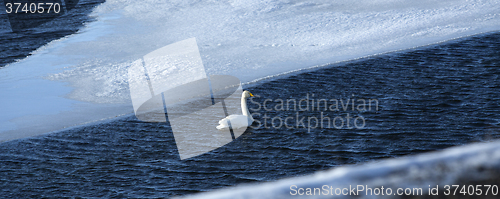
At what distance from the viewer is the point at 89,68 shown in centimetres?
878

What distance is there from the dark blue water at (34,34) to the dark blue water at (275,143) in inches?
227

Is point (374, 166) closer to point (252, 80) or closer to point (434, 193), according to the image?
point (434, 193)

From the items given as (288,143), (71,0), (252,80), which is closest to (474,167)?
(288,143)

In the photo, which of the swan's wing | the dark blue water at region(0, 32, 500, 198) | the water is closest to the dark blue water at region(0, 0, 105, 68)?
the water

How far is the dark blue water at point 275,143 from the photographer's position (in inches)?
178

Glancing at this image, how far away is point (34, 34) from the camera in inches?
511

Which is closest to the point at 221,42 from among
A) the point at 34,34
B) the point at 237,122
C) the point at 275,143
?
the point at 237,122

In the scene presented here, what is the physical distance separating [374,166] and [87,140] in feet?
19.1

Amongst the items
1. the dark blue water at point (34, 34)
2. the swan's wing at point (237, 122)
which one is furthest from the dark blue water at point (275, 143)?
the dark blue water at point (34, 34)

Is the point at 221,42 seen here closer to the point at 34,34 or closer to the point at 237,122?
the point at 237,122

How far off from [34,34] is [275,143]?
1056cm

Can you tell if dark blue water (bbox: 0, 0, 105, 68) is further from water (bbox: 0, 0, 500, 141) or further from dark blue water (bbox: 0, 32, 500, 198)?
dark blue water (bbox: 0, 32, 500, 198)

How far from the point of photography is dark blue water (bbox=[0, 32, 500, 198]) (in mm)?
4523

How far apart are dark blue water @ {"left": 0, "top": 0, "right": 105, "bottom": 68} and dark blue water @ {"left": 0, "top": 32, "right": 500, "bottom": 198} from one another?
5.77 metres
